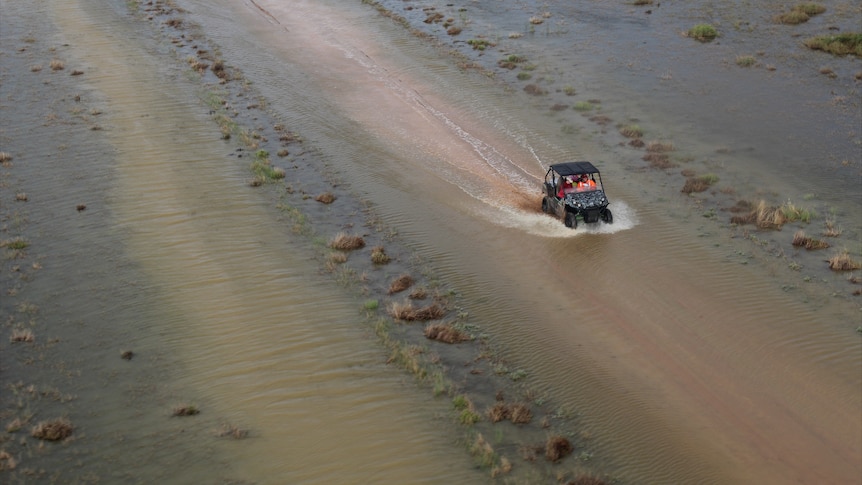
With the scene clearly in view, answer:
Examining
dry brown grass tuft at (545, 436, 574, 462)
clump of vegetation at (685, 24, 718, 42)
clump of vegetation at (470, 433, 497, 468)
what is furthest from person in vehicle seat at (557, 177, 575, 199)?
clump of vegetation at (685, 24, 718, 42)

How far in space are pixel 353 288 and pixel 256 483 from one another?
9.19m

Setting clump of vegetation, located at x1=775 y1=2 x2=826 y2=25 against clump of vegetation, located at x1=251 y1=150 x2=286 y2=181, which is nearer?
clump of vegetation, located at x1=251 y1=150 x2=286 y2=181

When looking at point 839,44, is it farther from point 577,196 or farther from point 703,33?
point 577,196

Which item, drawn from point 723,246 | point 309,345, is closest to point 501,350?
point 309,345

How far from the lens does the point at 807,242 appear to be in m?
27.8

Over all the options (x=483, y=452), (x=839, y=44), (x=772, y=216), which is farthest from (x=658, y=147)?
(x=483, y=452)

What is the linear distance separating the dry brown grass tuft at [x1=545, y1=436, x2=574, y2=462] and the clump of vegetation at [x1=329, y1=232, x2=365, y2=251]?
11.6m

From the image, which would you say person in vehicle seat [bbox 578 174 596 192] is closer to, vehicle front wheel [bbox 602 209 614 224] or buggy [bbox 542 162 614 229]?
buggy [bbox 542 162 614 229]

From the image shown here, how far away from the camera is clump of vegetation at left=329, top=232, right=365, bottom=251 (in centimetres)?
2786

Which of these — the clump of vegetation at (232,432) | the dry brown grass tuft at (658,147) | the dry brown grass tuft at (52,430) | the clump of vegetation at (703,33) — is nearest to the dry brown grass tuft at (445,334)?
the clump of vegetation at (232,432)

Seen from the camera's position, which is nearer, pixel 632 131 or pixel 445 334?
pixel 445 334

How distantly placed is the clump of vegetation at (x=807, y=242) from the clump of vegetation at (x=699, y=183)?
5.00m

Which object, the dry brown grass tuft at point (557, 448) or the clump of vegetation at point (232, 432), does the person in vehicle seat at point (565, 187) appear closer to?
the dry brown grass tuft at point (557, 448)

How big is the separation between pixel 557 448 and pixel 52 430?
10958 millimetres
